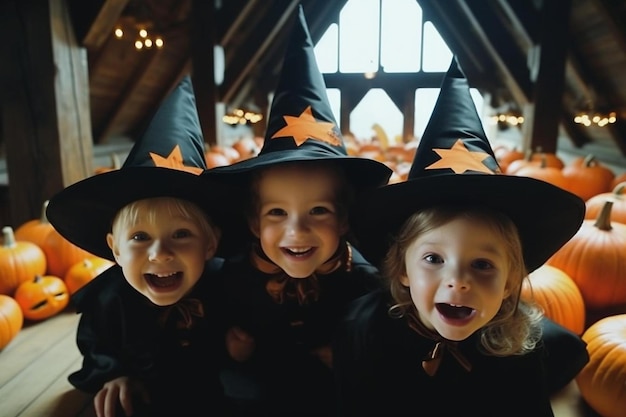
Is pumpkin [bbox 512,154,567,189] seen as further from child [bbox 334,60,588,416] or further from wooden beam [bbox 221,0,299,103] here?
wooden beam [bbox 221,0,299,103]

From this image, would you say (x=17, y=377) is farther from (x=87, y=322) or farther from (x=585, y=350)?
(x=585, y=350)

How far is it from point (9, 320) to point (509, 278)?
162 cm

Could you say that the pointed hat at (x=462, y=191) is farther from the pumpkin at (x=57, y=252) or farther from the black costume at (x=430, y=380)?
the pumpkin at (x=57, y=252)

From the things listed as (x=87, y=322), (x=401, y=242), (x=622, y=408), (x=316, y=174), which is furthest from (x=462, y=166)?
(x=87, y=322)

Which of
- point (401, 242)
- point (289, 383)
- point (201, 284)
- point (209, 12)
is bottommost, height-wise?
point (289, 383)

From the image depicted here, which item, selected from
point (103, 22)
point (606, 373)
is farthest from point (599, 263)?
point (103, 22)

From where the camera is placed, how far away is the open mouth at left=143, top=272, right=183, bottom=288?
1.08 m

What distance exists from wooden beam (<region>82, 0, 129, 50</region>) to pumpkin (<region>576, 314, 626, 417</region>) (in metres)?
2.49

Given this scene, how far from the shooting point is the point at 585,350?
1242 mm

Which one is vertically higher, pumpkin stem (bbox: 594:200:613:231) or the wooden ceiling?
the wooden ceiling

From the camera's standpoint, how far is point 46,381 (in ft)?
4.62

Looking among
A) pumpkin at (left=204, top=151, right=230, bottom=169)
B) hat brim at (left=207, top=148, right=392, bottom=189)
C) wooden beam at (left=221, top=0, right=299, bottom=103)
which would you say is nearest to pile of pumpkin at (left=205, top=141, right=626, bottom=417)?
hat brim at (left=207, top=148, right=392, bottom=189)

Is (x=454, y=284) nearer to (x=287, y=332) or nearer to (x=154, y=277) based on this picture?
(x=287, y=332)

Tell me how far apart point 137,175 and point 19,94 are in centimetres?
174
